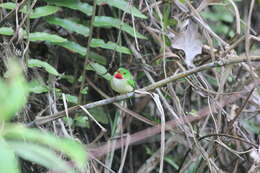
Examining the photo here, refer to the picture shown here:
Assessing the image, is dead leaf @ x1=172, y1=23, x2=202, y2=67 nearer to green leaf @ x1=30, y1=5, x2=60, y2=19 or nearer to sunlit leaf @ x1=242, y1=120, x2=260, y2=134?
green leaf @ x1=30, y1=5, x2=60, y2=19

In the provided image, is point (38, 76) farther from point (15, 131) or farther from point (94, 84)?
point (15, 131)

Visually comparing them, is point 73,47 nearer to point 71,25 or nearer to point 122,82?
point 71,25

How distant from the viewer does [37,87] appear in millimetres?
3059

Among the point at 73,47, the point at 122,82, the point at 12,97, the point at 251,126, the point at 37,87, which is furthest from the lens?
the point at 251,126

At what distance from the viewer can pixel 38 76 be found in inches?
131

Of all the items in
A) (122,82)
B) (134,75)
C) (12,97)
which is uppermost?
(12,97)

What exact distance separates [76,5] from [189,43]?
3.23 feet

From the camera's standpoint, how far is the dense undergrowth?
2.89 meters

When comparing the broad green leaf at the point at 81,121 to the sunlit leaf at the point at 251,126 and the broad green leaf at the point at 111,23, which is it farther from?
the sunlit leaf at the point at 251,126

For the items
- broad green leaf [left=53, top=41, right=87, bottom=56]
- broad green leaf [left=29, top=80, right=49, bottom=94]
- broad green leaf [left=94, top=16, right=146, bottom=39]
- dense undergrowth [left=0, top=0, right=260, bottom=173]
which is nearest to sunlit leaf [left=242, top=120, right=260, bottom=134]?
dense undergrowth [left=0, top=0, right=260, bottom=173]

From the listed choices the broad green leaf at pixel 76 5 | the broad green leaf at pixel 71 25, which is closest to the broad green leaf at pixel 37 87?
the broad green leaf at pixel 71 25

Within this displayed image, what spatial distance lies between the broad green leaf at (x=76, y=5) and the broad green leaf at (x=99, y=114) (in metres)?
0.84

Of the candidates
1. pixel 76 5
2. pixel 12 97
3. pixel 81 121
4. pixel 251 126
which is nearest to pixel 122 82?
pixel 81 121

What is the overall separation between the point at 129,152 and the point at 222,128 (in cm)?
119
